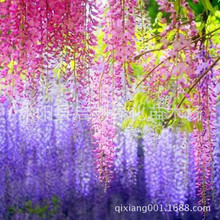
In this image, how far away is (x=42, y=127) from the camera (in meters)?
4.00

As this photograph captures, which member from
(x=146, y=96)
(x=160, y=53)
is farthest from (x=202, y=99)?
(x=160, y=53)

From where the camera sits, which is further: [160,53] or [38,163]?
[38,163]

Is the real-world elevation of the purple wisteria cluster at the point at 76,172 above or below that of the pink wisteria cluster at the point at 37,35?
below

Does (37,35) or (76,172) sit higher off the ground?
(37,35)

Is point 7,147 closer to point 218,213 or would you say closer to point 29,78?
point 218,213

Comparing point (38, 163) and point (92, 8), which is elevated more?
point (92, 8)

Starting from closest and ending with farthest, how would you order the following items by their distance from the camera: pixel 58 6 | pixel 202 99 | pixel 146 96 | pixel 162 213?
1. pixel 58 6
2. pixel 202 99
3. pixel 146 96
4. pixel 162 213

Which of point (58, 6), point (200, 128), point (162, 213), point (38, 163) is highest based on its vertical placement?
point (58, 6)

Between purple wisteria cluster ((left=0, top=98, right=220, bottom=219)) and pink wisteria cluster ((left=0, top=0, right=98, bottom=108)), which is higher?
pink wisteria cluster ((left=0, top=0, right=98, bottom=108))

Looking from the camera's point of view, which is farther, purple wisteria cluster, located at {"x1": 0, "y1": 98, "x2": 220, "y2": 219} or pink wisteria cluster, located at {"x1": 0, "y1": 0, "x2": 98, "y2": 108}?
purple wisteria cluster, located at {"x1": 0, "y1": 98, "x2": 220, "y2": 219}

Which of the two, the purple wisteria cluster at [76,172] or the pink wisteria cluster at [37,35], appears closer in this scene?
the pink wisteria cluster at [37,35]

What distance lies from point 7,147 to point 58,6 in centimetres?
286

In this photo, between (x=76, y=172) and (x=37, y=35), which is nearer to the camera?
(x=37, y=35)

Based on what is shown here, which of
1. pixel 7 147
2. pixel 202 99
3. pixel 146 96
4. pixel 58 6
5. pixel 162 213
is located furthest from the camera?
pixel 162 213
